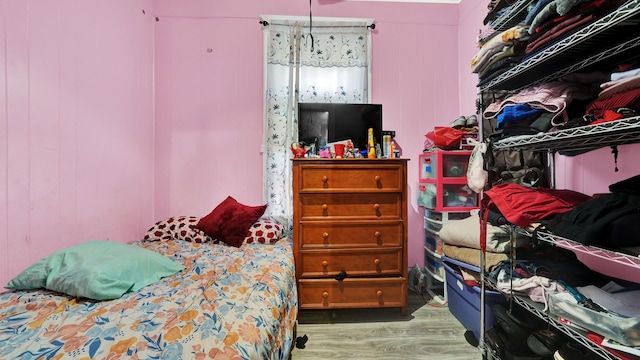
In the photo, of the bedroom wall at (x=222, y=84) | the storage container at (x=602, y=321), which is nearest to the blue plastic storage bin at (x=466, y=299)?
the storage container at (x=602, y=321)

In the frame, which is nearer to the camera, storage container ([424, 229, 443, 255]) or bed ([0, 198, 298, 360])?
bed ([0, 198, 298, 360])

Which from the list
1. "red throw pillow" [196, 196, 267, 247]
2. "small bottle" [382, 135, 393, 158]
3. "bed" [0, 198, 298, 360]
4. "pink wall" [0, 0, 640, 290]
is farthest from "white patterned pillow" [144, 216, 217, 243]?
"small bottle" [382, 135, 393, 158]

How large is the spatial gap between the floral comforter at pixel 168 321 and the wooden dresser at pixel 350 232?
1.54 ft

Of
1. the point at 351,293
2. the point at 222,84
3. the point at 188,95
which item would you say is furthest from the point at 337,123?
the point at 188,95

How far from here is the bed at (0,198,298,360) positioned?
2.73 feet

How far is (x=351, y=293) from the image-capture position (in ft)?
6.61

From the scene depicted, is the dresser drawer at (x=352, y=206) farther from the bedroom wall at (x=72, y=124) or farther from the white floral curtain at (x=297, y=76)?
the bedroom wall at (x=72, y=124)

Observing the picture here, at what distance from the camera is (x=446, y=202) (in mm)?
2334

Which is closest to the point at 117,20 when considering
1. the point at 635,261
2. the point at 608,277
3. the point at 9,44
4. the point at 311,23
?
the point at 9,44

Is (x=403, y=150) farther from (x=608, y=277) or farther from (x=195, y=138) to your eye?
(x=195, y=138)

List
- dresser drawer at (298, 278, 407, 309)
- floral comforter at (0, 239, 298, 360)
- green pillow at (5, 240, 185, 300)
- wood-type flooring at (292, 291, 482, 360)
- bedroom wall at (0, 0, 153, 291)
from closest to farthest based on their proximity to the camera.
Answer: floral comforter at (0, 239, 298, 360), green pillow at (5, 240, 185, 300), bedroom wall at (0, 0, 153, 291), wood-type flooring at (292, 291, 482, 360), dresser drawer at (298, 278, 407, 309)

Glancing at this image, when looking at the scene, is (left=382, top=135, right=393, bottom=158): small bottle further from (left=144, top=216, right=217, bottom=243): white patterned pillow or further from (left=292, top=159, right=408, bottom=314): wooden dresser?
(left=144, top=216, right=217, bottom=243): white patterned pillow

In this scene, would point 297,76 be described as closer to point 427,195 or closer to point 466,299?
point 427,195

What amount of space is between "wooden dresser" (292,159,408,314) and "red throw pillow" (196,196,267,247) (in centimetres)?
46
